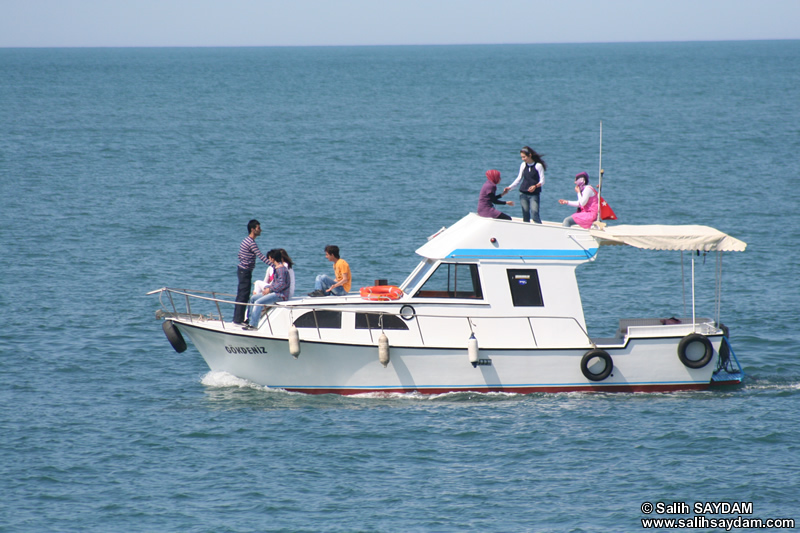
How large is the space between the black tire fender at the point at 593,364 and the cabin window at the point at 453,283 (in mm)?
2174

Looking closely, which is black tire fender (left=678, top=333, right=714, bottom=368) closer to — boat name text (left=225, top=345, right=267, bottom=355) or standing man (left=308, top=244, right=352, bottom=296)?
standing man (left=308, top=244, right=352, bottom=296)

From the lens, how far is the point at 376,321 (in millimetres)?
17266

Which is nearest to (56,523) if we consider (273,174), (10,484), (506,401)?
(10,484)

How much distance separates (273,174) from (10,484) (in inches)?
1395

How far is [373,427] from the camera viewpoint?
16391 mm

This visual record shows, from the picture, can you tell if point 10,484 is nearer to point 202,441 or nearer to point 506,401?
point 202,441

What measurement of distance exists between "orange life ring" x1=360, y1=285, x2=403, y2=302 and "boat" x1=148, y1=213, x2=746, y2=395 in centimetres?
2

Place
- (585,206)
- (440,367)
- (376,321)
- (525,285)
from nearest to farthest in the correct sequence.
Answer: (440,367), (376,321), (525,285), (585,206)

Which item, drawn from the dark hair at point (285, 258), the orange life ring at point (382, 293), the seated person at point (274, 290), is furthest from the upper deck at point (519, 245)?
the seated person at point (274, 290)

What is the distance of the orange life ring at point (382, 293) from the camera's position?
17328mm

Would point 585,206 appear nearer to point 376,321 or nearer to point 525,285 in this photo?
point 525,285

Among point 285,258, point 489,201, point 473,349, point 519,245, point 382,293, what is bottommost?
point 473,349

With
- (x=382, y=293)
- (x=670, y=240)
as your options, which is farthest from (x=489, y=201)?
(x=670, y=240)

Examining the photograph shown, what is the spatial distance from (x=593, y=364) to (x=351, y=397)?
174 inches
